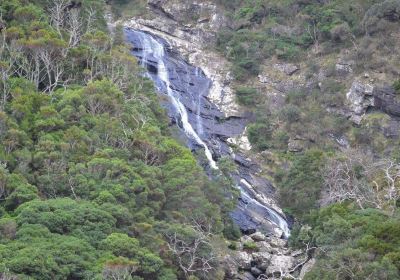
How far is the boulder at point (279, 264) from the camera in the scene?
36516 mm

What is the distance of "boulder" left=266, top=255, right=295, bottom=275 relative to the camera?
36516 mm

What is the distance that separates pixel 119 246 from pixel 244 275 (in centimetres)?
1057

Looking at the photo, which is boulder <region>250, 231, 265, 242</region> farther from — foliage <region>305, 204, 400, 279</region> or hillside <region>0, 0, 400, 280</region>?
foliage <region>305, 204, 400, 279</region>

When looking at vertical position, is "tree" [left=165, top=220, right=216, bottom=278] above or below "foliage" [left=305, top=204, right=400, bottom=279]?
below

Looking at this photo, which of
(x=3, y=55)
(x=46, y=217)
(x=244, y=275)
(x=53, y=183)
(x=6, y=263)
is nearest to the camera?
(x=6, y=263)

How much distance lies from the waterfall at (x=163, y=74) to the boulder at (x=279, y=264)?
10881 mm

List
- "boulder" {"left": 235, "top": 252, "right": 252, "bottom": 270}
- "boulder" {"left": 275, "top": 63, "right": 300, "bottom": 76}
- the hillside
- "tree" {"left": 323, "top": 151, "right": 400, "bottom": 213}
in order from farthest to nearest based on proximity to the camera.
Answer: "boulder" {"left": 275, "top": 63, "right": 300, "bottom": 76} < "tree" {"left": 323, "top": 151, "right": 400, "bottom": 213} < "boulder" {"left": 235, "top": 252, "right": 252, "bottom": 270} < the hillside

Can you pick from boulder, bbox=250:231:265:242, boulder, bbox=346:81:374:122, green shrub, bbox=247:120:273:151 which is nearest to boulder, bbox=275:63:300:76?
boulder, bbox=346:81:374:122

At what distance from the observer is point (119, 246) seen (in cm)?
2761

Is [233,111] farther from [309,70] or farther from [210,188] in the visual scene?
[210,188]

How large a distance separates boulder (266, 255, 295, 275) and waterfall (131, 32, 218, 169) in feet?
35.7

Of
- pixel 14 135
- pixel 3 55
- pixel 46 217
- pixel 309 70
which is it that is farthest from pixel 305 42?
pixel 46 217

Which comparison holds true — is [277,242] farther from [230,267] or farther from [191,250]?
[191,250]

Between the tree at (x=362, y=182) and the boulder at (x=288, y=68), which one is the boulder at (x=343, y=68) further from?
the tree at (x=362, y=182)
